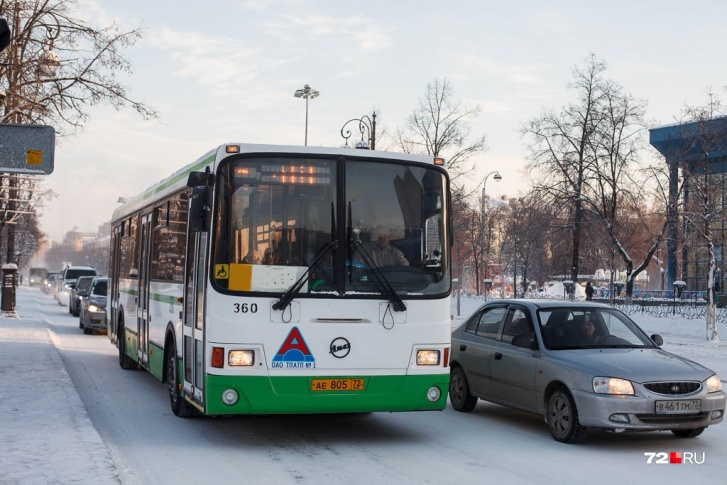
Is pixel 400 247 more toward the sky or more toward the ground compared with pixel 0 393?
more toward the sky

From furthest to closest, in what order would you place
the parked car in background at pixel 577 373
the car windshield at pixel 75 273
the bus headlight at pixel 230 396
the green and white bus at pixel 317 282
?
Answer: the car windshield at pixel 75 273 < the parked car in background at pixel 577 373 < the green and white bus at pixel 317 282 < the bus headlight at pixel 230 396

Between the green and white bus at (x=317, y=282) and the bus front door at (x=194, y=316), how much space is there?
32 millimetres

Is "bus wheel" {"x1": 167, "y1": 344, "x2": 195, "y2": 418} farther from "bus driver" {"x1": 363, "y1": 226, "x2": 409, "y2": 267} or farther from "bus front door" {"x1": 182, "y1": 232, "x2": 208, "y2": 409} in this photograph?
"bus driver" {"x1": 363, "y1": 226, "x2": 409, "y2": 267}

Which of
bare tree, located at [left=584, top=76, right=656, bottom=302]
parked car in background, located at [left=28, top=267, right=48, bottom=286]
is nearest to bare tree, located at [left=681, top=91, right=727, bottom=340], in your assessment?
bare tree, located at [left=584, top=76, right=656, bottom=302]

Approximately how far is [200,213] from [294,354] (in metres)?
1.71

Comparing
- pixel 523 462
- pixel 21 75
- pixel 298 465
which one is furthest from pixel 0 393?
pixel 21 75

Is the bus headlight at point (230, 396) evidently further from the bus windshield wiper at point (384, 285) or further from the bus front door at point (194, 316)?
the bus windshield wiper at point (384, 285)

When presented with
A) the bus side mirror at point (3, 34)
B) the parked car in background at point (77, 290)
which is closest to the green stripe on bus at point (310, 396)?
the bus side mirror at point (3, 34)

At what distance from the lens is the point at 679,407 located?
963cm

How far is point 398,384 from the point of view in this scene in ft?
32.4

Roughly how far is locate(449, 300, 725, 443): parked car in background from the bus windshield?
62.0 inches

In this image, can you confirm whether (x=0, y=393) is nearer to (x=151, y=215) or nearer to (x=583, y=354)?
(x=151, y=215)

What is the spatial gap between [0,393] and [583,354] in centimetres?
764

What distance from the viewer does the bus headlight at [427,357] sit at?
10.0 m
